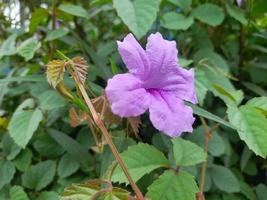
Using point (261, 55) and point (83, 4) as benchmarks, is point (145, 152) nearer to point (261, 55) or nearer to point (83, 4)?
point (261, 55)

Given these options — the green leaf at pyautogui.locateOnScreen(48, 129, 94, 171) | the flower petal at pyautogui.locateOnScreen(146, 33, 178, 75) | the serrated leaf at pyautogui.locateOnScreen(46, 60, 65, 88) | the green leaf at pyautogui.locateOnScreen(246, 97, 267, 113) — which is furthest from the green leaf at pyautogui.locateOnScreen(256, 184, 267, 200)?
the serrated leaf at pyautogui.locateOnScreen(46, 60, 65, 88)

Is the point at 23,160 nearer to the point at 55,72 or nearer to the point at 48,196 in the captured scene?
the point at 48,196

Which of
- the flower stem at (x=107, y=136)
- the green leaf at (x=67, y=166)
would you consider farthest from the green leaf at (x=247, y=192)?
the flower stem at (x=107, y=136)

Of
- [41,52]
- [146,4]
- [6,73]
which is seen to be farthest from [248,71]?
[6,73]

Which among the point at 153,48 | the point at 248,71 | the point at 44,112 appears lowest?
the point at 248,71

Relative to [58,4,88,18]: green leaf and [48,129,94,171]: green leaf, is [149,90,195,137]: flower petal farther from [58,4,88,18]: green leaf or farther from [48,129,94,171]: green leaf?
[58,4,88,18]: green leaf

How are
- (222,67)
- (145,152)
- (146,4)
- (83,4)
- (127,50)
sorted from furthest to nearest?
1. (83,4)
2. (222,67)
3. (146,4)
4. (145,152)
5. (127,50)

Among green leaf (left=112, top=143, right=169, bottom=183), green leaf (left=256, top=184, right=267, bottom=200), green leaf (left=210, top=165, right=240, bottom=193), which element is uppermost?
green leaf (left=112, top=143, right=169, bottom=183)
